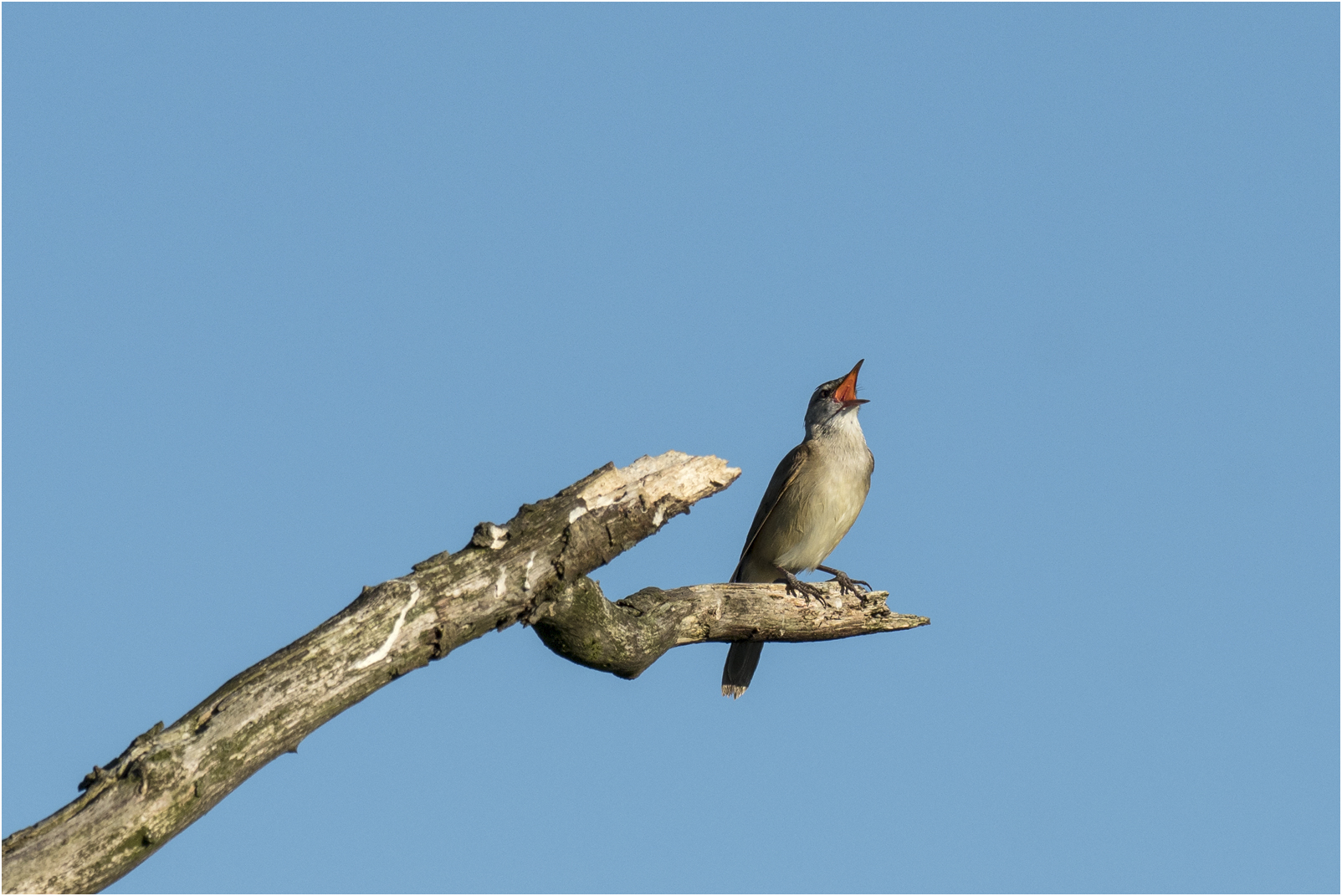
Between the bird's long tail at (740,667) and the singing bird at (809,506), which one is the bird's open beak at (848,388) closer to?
the singing bird at (809,506)

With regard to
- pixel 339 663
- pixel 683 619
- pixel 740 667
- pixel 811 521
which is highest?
pixel 811 521

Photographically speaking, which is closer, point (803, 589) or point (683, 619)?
point (683, 619)

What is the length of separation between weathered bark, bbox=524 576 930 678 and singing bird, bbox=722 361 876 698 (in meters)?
0.65

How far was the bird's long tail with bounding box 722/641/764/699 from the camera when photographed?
30.9 ft

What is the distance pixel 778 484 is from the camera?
1007 cm

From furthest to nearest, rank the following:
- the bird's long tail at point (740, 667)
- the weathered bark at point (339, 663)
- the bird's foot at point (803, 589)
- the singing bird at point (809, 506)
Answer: the singing bird at point (809, 506), the bird's long tail at point (740, 667), the bird's foot at point (803, 589), the weathered bark at point (339, 663)

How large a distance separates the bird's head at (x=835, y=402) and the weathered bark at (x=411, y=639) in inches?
103

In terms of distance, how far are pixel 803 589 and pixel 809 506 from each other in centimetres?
120

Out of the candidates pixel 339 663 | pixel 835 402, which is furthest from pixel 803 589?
pixel 339 663

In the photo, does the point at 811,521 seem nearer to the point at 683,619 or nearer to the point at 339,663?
the point at 683,619

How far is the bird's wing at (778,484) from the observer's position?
32.7 ft

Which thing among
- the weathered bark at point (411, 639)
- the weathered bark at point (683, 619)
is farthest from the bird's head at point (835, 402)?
the weathered bark at point (411, 639)

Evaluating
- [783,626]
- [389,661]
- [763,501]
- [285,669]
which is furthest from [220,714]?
[763,501]

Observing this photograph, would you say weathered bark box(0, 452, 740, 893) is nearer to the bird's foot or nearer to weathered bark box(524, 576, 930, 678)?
weathered bark box(524, 576, 930, 678)
